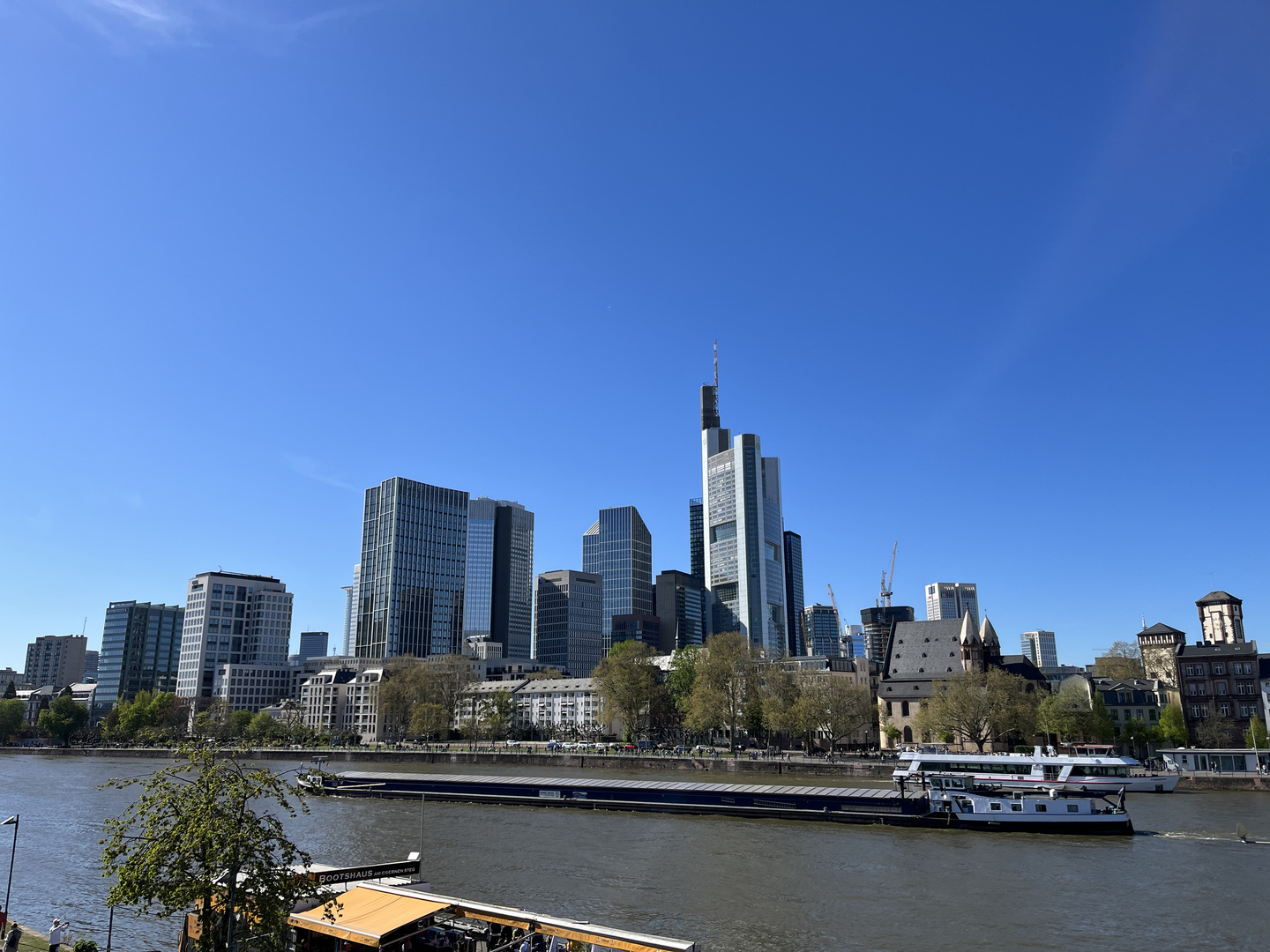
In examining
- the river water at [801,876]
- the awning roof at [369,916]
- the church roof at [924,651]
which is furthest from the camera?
the church roof at [924,651]

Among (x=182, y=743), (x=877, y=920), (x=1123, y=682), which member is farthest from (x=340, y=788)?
(x=1123, y=682)

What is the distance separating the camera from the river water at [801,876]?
36.1 metres

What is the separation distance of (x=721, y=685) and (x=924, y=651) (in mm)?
41641

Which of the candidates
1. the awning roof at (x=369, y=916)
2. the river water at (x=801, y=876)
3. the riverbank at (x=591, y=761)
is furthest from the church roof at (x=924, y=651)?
the awning roof at (x=369, y=916)

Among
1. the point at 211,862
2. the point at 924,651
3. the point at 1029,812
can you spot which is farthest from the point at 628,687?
the point at 211,862

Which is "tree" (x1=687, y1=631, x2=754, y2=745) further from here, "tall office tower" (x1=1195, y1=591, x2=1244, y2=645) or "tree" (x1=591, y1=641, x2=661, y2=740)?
"tall office tower" (x1=1195, y1=591, x2=1244, y2=645)

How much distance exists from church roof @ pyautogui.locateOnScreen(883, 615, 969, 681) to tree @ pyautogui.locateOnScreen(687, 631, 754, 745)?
3102 cm

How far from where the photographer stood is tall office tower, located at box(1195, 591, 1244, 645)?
541ft

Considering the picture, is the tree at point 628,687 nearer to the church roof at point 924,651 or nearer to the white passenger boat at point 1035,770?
the church roof at point 924,651

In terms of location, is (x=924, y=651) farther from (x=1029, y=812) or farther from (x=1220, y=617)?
(x=1029, y=812)

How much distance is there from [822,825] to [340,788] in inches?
2097

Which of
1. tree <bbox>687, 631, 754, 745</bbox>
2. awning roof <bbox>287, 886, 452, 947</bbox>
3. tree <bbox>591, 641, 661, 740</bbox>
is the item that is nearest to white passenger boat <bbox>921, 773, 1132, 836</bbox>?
awning roof <bbox>287, 886, 452, 947</bbox>

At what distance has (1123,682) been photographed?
135 m

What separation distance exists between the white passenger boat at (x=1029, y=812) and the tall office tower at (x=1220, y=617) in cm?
12067
